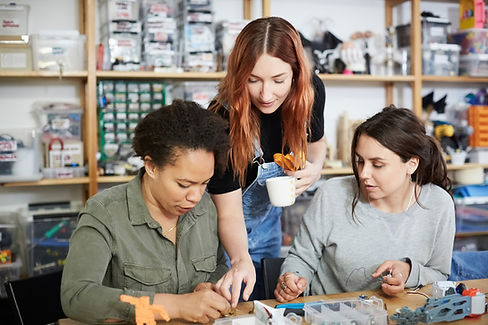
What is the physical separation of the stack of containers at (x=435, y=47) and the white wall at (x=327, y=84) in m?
0.22

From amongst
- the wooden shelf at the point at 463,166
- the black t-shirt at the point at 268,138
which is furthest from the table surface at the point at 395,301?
the wooden shelf at the point at 463,166

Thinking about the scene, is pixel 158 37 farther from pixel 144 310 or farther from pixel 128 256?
pixel 144 310

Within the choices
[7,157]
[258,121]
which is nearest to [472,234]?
[258,121]

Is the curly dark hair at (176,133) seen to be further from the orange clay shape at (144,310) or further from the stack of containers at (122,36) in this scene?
the stack of containers at (122,36)

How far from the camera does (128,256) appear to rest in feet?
4.81

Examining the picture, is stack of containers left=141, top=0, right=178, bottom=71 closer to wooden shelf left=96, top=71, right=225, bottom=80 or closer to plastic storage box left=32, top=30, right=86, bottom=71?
wooden shelf left=96, top=71, right=225, bottom=80

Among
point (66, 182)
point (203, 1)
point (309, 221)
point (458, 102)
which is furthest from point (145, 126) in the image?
point (458, 102)

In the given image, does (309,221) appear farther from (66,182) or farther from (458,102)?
(458,102)

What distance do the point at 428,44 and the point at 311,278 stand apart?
227 centimetres

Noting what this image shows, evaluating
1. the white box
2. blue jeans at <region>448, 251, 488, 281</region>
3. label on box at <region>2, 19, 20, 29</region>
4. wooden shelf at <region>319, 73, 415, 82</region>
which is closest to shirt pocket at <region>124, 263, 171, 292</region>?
blue jeans at <region>448, 251, 488, 281</region>

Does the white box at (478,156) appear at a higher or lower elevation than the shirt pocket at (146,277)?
higher

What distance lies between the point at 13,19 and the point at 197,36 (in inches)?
36.0

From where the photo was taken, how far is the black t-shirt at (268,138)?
1.78 m

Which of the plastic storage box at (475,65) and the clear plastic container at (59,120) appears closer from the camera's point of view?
the clear plastic container at (59,120)
